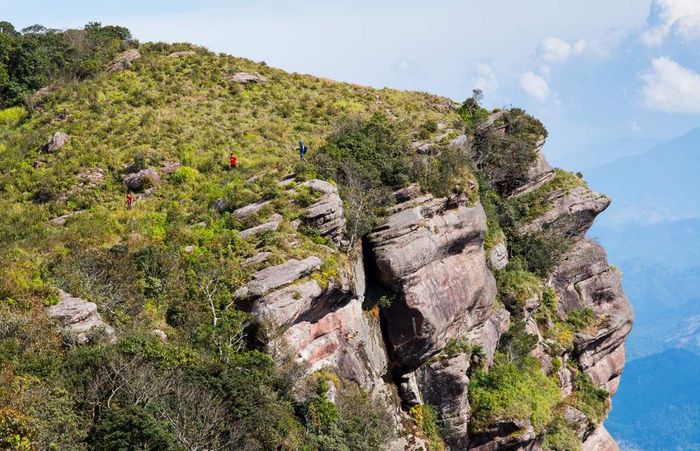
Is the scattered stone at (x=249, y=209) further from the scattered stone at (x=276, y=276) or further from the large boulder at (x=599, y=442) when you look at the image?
the large boulder at (x=599, y=442)

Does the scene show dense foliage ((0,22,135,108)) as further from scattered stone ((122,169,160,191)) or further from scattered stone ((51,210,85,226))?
scattered stone ((51,210,85,226))

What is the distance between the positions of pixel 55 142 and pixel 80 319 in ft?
81.8

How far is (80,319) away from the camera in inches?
973

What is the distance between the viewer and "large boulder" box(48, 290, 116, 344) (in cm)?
2409

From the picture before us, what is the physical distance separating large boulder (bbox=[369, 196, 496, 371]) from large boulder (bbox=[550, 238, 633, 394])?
15151 millimetres

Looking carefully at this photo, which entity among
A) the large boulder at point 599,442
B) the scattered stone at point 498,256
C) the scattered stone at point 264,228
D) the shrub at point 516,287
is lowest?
the large boulder at point 599,442

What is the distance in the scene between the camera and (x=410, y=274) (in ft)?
117

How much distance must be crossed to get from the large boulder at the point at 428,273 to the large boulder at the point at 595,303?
15151 mm

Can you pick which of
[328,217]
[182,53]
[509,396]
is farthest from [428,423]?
[182,53]

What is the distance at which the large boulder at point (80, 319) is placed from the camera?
79.0 feet

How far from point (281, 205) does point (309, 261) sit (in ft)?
16.3

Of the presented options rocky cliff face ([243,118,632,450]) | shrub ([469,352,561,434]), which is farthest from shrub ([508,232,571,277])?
shrub ([469,352,561,434])

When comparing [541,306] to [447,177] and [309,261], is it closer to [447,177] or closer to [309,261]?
[447,177]

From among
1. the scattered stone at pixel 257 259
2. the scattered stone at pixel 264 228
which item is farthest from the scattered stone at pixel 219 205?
the scattered stone at pixel 257 259
